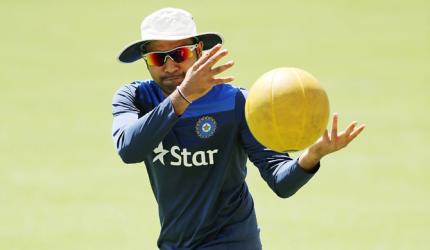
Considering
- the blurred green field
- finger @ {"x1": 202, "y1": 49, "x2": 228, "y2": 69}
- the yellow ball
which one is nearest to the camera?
finger @ {"x1": 202, "y1": 49, "x2": 228, "y2": 69}

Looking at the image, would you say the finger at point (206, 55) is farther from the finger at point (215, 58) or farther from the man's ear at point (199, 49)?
the man's ear at point (199, 49)

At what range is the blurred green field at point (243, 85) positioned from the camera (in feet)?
36.7

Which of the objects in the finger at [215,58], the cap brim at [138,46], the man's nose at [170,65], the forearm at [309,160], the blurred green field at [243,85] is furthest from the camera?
the blurred green field at [243,85]

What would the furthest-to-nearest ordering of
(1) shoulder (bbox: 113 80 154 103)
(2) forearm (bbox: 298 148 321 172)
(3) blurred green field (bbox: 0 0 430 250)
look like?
(3) blurred green field (bbox: 0 0 430 250) < (1) shoulder (bbox: 113 80 154 103) < (2) forearm (bbox: 298 148 321 172)

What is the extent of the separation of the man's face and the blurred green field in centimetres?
447

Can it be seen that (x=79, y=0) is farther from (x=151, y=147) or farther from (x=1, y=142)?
(x=151, y=147)

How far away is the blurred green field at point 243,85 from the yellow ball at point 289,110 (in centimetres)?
486

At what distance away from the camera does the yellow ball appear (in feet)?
19.0

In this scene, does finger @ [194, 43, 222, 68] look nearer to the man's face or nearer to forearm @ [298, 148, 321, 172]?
the man's face

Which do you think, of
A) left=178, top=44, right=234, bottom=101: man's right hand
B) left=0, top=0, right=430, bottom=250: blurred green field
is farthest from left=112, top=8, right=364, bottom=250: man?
left=0, top=0, right=430, bottom=250: blurred green field

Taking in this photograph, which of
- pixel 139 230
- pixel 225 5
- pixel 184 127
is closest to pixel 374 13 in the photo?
pixel 225 5

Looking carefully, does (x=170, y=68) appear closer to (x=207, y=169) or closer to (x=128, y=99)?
(x=128, y=99)

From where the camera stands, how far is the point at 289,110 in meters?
5.79

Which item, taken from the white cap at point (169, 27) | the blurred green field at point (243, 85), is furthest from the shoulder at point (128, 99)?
the blurred green field at point (243, 85)
